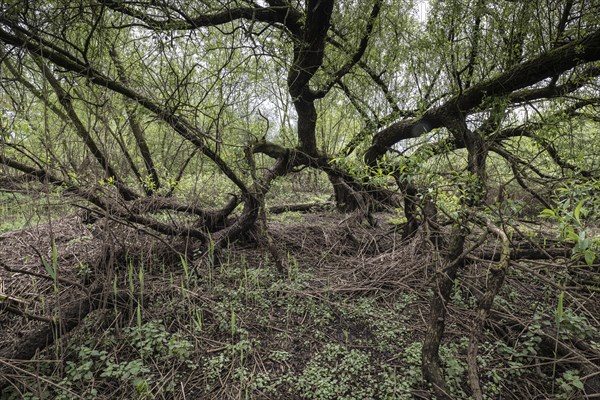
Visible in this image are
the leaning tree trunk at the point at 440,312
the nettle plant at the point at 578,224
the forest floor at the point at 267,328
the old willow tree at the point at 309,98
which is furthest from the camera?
the old willow tree at the point at 309,98

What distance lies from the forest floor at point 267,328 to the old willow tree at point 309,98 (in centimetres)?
43

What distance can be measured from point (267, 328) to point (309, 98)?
3.55 metres

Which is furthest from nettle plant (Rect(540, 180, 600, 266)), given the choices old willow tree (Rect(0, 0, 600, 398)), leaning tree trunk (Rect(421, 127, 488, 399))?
leaning tree trunk (Rect(421, 127, 488, 399))

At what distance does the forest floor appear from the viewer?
6.78 ft

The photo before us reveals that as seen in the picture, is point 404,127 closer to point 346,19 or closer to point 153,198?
point 346,19

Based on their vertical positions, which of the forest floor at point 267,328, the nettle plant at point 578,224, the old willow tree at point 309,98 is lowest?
the forest floor at point 267,328

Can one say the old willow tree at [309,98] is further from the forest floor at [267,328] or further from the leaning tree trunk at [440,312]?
the forest floor at [267,328]

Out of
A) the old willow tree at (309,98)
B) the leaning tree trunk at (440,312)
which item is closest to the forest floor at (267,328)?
the leaning tree trunk at (440,312)

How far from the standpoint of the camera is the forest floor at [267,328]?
2066 millimetres

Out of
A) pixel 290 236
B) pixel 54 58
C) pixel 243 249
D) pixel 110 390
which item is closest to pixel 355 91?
pixel 290 236

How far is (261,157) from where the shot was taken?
25.2ft

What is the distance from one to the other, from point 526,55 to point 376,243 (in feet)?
9.48

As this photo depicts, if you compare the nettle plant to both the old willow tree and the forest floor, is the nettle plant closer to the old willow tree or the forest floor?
the forest floor

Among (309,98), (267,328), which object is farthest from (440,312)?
(309,98)
